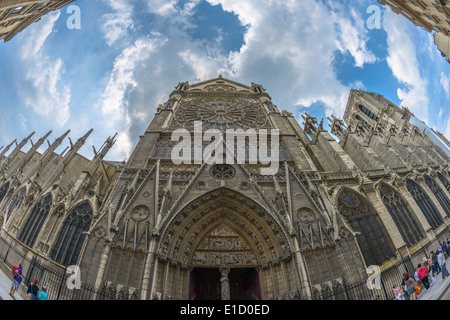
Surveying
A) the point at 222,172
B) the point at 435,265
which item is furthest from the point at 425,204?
the point at 222,172

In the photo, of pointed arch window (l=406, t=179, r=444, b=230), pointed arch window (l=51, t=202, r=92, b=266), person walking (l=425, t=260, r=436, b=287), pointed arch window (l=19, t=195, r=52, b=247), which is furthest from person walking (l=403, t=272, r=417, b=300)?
pointed arch window (l=19, t=195, r=52, b=247)

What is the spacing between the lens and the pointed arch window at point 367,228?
13.6m

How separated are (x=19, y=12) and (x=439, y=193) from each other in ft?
91.3

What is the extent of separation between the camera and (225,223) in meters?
14.7

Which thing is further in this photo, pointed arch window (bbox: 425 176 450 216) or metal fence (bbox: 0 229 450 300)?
pointed arch window (bbox: 425 176 450 216)

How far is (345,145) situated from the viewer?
2795cm

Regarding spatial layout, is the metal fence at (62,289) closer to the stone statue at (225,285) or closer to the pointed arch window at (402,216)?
the stone statue at (225,285)

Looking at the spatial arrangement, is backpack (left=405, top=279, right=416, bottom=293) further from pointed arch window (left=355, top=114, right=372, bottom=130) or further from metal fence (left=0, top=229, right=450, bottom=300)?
pointed arch window (left=355, top=114, right=372, bottom=130)

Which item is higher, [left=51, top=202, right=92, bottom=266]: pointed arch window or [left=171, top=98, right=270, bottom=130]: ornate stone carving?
[left=171, top=98, right=270, bottom=130]: ornate stone carving

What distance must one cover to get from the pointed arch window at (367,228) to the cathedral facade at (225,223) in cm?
5

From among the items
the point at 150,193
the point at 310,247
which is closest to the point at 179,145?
the point at 150,193

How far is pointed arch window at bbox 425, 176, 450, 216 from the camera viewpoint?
17070mm

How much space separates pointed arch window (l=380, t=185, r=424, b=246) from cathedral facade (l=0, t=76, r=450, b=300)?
63 millimetres
